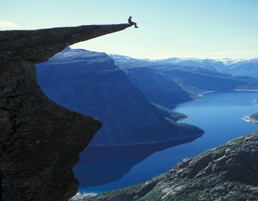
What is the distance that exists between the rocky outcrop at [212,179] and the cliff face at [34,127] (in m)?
71.4

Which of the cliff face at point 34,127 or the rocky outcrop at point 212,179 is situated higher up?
the cliff face at point 34,127

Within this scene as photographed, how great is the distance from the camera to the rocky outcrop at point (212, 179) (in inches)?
3189

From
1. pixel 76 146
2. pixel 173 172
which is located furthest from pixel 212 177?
pixel 76 146

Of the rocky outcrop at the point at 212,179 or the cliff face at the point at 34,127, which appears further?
the rocky outcrop at the point at 212,179

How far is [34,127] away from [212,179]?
8811 cm

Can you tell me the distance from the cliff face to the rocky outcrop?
234 ft

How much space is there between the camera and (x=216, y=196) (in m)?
80.2

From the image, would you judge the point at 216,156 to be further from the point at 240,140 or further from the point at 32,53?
the point at 32,53

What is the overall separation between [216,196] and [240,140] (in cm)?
3823

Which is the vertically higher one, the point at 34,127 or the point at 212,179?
the point at 34,127

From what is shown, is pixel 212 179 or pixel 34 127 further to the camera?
pixel 212 179

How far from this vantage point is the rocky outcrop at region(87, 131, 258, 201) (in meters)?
81.0

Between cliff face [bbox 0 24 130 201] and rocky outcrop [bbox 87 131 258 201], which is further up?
cliff face [bbox 0 24 130 201]

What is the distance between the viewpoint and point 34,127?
1144 centimetres
